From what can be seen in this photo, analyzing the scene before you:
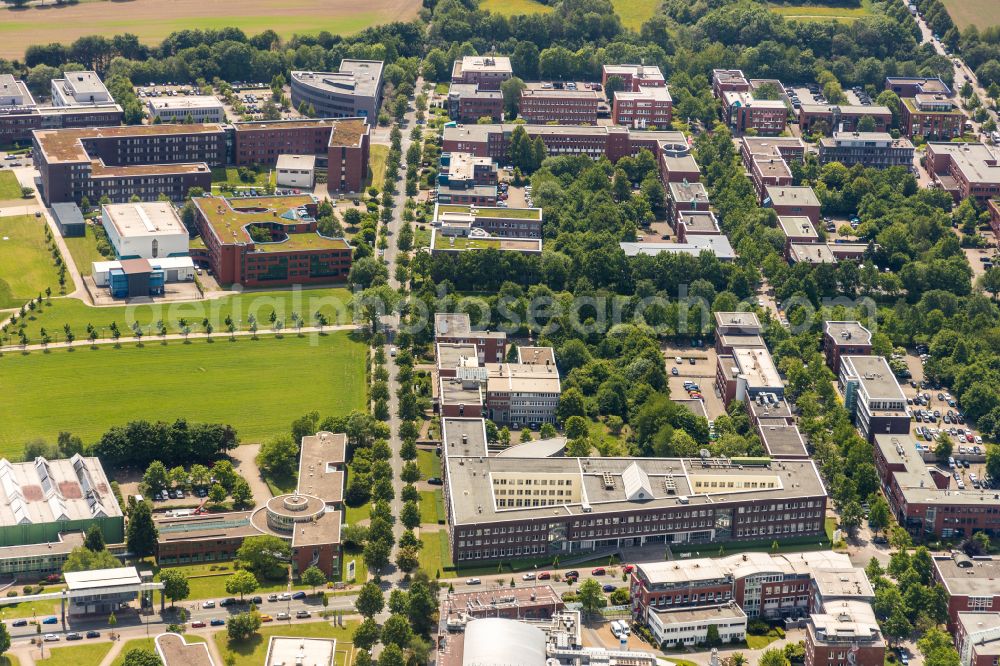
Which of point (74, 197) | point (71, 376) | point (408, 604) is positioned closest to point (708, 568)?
point (408, 604)

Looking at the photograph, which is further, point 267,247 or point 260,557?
point 267,247

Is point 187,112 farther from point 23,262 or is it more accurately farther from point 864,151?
point 864,151

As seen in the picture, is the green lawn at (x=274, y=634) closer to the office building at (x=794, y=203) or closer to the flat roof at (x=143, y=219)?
the flat roof at (x=143, y=219)

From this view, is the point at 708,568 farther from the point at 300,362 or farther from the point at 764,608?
the point at 300,362

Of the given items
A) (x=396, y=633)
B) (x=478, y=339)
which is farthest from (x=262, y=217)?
(x=396, y=633)

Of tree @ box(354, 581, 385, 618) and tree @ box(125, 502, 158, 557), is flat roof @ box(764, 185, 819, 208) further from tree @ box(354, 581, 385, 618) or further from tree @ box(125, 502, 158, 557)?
tree @ box(125, 502, 158, 557)

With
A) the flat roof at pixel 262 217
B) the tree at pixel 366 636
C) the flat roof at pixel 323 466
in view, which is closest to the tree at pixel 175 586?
the tree at pixel 366 636
